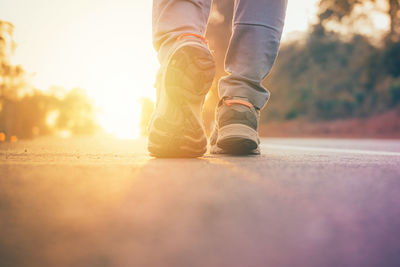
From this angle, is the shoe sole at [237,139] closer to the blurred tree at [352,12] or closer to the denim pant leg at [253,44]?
the denim pant leg at [253,44]

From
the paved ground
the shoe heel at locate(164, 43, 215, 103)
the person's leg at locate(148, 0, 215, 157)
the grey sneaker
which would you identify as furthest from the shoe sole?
the paved ground

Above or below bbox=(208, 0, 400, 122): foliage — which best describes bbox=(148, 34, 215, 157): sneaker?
below

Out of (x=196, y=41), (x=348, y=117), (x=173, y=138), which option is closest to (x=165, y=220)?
(x=173, y=138)

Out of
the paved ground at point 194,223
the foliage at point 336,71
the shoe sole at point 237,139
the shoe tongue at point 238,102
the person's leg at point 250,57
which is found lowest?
the paved ground at point 194,223

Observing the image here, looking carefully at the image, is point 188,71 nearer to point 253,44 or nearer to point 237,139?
point 237,139

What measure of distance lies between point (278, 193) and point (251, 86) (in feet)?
3.67

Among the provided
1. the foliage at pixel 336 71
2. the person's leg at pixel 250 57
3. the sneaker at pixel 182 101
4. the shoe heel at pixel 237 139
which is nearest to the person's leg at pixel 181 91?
the sneaker at pixel 182 101

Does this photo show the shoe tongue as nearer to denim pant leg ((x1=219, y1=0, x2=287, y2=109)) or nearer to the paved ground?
denim pant leg ((x1=219, y1=0, x2=287, y2=109))

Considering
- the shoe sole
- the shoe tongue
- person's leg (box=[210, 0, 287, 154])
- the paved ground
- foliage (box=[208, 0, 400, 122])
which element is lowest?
the paved ground

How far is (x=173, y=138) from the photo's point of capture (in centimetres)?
130

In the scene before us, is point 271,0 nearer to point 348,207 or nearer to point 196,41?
point 196,41

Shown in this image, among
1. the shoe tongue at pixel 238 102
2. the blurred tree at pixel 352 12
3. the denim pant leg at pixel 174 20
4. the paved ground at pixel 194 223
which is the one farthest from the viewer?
the blurred tree at pixel 352 12

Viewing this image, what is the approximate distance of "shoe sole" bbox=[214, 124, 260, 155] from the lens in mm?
1415

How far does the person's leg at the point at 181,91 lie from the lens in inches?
50.9
